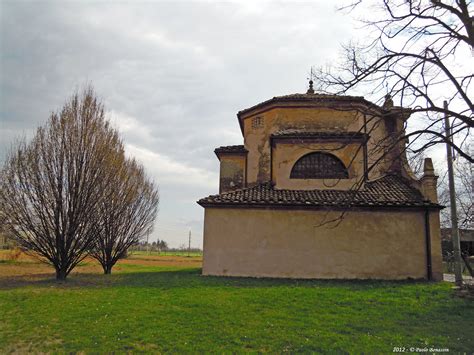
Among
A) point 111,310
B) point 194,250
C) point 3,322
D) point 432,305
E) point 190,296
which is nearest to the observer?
point 3,322

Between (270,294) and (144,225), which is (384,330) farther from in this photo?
(144,225)

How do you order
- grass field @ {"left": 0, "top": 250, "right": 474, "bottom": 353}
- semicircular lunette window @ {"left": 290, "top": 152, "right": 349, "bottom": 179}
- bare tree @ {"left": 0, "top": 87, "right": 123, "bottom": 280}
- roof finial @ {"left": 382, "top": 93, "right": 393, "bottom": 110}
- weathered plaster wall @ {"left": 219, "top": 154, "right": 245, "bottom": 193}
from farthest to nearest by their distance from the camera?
Answer: 1. weathered plaster wall @ {"left": 219, "top": 154, "right": 245, "bottom": 193}
2. semicircular lunette window @ {"left": 290, "top": 152, "right": 349, "bottom": 179}
3. bare tree @ {"left": 0, "top": 87, "right": 123, "bottom": 280}
4. roof finial @ {"left": 382, "top": 93, "right": 393, "bottom": 110}
5. grass field @ {"left": 0, "top": 250, "right": 474, "bottom": 353}

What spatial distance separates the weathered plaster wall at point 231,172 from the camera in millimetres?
19547

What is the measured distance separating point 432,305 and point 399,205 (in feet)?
19.1

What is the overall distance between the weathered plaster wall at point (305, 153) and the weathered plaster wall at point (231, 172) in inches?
96.8

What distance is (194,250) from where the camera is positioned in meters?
156

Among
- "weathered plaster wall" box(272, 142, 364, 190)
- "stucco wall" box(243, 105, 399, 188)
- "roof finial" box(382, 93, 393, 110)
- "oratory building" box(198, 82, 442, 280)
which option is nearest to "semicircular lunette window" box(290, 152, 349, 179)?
"weathered plaster wall" box(272, 142, 364, 190)

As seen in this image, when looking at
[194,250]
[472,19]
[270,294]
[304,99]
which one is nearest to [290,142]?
[304,99]

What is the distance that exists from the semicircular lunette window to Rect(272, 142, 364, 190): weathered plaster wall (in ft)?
0.68

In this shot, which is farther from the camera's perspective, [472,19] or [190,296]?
[190,296]

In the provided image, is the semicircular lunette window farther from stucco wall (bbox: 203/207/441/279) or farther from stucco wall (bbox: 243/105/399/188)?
stucco wall (bbox: 203/207/441/279)

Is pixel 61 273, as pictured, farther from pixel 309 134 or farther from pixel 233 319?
pixel 309 134

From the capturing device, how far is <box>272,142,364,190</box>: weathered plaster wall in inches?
678

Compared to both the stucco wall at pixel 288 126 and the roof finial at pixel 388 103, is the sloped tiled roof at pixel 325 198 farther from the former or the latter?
the roof finial at pixel 388 103
